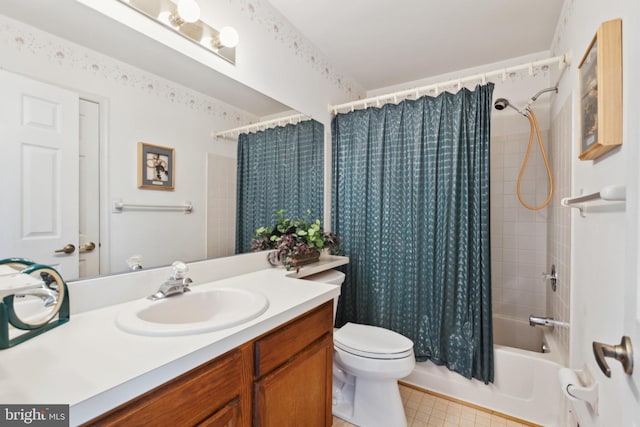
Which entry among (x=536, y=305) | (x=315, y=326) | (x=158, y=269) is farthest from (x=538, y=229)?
(x=158, y=269)

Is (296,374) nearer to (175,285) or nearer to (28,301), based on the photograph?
(175,285)

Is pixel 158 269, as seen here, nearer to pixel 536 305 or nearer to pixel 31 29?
pixel 31 29

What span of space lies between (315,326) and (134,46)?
1.26 m

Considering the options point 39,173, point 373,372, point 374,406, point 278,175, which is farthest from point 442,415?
point 39,173

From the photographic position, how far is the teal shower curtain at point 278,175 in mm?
1548

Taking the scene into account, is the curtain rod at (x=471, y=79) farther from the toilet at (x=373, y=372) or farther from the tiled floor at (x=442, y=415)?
the tiled floor at (x=442, y=415)

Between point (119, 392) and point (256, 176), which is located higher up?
point (256, 176)

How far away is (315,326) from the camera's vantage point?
115cm

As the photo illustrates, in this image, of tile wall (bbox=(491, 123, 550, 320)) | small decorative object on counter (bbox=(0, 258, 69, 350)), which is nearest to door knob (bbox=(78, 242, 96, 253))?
small decorative object on counter (bbox=(0, 258, 69, 350))

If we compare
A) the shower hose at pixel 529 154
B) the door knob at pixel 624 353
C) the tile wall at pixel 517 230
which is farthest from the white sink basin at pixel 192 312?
the tile wall at pixel 517 230

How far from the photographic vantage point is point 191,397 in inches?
27.2

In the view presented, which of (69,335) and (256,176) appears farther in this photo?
(256,176)

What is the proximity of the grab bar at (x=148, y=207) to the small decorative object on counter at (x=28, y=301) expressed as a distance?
0.92ft

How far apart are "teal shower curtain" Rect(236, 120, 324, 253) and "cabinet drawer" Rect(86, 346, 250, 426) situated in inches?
30.7
